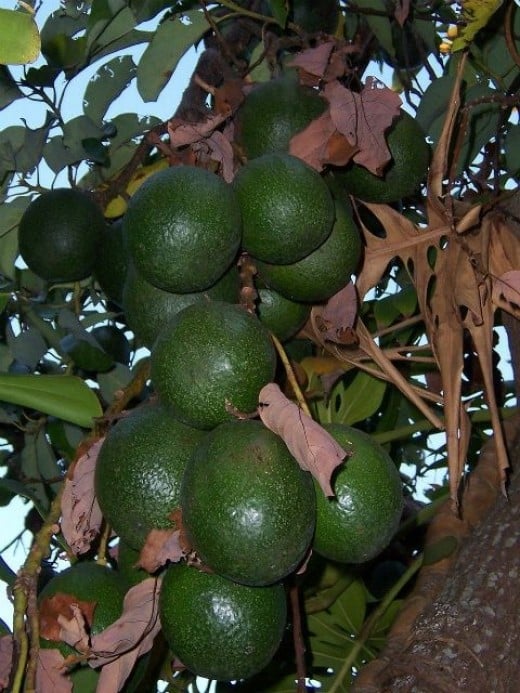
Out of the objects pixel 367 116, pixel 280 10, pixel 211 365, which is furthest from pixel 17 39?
pixel 280 10

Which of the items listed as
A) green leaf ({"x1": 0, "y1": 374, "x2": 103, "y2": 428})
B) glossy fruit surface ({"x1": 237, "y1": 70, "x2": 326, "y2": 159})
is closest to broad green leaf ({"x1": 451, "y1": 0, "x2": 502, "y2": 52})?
glossy fruit surface ({"x1": 237, "y1": 70, "x2": 326, "y2": 159})

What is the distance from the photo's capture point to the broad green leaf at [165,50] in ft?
4.75

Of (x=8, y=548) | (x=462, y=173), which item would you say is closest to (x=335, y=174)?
(x=462, y=173)

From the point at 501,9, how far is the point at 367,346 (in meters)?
0.68

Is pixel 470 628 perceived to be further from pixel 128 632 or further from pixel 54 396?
pixel 54 396

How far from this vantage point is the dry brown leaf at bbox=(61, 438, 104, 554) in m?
1.06

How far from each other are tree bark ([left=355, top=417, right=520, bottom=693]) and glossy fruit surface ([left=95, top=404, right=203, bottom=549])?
1.35ft

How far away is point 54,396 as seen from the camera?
115 cm

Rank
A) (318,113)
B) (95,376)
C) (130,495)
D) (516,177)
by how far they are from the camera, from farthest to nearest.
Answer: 1. (95,376)
2. (516,177)
3. (318,113)
4. (130,495)

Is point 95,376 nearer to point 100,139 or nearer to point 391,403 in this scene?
point 100,139

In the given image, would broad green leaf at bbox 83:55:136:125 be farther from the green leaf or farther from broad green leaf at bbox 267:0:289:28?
the green leaf

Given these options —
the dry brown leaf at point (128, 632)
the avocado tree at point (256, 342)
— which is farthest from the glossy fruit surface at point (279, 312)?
the dry brown leaf at point (128, 632)

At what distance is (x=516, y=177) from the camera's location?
163cm

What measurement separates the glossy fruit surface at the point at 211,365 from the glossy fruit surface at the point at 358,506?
4.8 inches
